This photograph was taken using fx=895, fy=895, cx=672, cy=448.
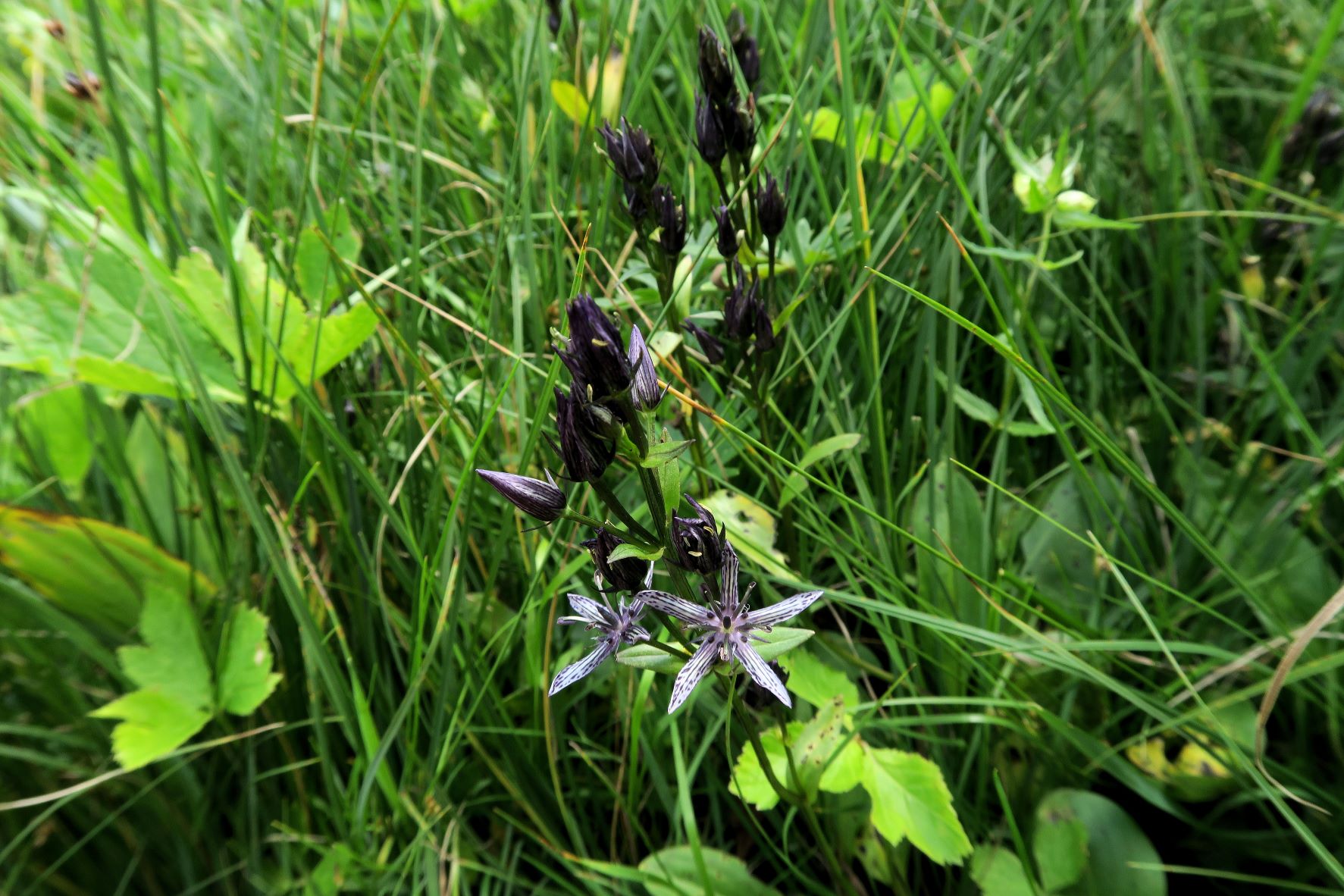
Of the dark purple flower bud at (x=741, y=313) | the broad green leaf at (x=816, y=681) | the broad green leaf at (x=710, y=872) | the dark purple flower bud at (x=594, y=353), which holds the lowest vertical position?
the broad green leaf at (x=710, y=872)

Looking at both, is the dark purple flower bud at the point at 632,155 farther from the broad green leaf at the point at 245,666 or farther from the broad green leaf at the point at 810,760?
the broad green leaf at the point at 245,666

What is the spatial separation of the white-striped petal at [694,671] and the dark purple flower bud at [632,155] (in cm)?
53

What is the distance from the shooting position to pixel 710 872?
41.8 inches

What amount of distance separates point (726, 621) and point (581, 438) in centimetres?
21

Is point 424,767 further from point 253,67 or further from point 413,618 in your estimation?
point 253,67

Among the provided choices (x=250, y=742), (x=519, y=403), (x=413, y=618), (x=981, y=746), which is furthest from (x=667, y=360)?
(x=250, y=742)

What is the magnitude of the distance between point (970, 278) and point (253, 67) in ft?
4.37

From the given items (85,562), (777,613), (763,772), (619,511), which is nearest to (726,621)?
(777,613)

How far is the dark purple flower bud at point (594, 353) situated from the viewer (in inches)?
26.4

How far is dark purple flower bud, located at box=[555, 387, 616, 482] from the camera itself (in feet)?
2.29

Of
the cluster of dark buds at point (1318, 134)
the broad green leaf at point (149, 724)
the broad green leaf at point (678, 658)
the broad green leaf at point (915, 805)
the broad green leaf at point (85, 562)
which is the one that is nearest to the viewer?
the broad green leaf at point (678, 658)

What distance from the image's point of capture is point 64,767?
1.38 meters

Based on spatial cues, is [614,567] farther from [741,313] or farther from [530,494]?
[741,313]

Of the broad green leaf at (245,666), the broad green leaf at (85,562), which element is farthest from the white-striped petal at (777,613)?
the broad green leaf at (85,562)
